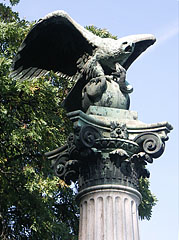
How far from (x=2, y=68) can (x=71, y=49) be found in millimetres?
6649

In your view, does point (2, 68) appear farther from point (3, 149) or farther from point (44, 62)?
point (44, 62)

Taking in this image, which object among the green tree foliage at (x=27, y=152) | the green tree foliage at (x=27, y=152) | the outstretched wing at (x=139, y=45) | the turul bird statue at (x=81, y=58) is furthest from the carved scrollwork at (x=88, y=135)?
the green tree foliage at (x=27, y=152)

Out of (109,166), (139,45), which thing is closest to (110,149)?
(109,166)

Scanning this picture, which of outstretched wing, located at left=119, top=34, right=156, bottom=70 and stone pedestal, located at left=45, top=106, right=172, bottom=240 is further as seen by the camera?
outstretched wing, located at left=119, top=34, right=156, bottom=70

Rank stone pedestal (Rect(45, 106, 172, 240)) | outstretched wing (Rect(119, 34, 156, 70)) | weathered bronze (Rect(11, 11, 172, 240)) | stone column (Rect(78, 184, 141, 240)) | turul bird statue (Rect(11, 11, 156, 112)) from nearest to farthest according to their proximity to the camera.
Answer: stone column (Rect(78, 184, 141, 240))
stone pedestal (Rect(45, 106, 172, 240))
weathered bronze (Rect(11, 11, 172, 240))
turul bird statue (Rect(11, 11, 156, 112))
outstretched wing (Rect(119, 34, 156, 70))

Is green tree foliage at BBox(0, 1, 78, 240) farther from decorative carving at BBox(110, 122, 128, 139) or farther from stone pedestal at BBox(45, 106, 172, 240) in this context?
decorative carving at BBox(110, 122, 128, 139)

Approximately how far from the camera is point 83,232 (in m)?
4.89

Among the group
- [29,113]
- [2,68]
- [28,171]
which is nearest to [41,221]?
[28,171]

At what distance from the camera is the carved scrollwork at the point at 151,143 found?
5.14 meters

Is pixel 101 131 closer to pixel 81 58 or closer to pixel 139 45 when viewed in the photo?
pixel 81 58

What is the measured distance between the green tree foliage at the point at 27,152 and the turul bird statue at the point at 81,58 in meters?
5.85

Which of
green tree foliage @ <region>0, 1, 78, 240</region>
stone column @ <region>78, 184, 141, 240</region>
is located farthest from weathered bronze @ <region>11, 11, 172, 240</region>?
green tree foliage @ <region>0, 1, 78, 240</region>

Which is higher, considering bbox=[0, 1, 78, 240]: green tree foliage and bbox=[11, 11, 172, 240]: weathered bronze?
bbox=[0, 1, 78, 240]: green tree foliage

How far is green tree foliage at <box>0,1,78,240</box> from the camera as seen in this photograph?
1289 centimetres
